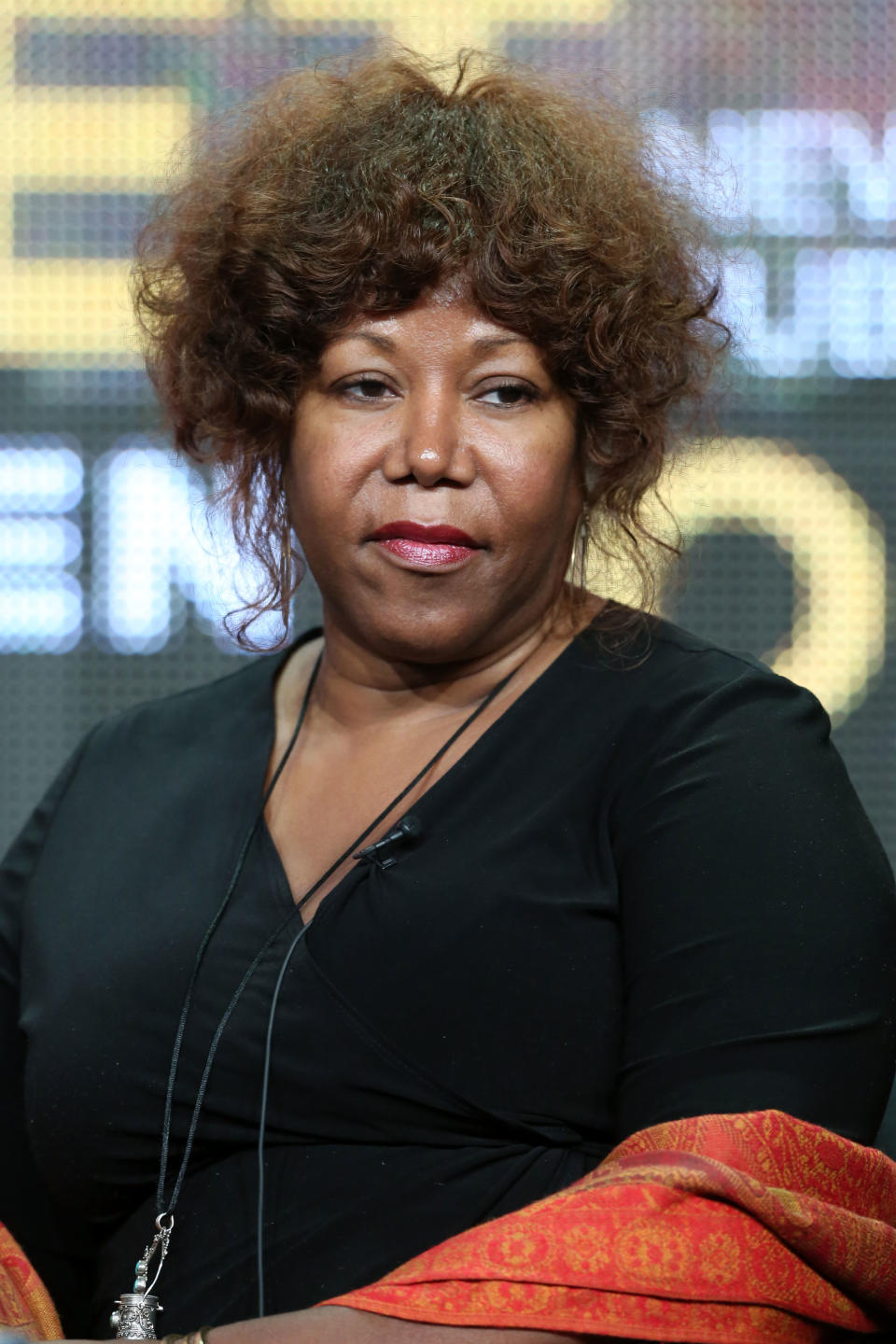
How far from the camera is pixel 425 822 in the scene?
122 cm

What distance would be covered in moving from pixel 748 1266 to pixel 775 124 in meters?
1.67

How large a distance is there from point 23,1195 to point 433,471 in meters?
0.71

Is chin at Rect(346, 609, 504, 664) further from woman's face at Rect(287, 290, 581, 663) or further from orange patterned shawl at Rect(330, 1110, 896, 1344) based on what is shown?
orange patterned shawl at Rect(330, 1110, 896, 1344)

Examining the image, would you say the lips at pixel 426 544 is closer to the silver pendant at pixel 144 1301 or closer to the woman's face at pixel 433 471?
the woman's face at pixel 433 471

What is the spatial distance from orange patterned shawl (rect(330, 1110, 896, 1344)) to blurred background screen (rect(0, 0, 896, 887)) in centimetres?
129

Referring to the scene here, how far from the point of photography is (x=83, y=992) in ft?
4.16

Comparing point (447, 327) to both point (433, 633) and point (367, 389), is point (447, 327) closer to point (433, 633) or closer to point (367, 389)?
point (367, 389)

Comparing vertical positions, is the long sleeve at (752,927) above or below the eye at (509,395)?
below

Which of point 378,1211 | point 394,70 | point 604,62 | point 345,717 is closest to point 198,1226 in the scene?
point 378,1211

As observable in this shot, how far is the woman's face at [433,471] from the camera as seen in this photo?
1.21m

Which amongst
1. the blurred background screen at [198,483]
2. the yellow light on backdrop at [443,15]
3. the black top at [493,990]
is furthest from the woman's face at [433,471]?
the yellow light on backdrop at [443,15]

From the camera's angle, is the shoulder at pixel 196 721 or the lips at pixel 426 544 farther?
the shoulder at pixel 196 721

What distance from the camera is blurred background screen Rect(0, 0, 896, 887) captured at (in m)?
2.17

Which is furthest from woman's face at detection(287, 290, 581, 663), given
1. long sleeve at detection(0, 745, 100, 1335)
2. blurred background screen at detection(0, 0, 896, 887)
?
blurred background screen at detection(0, 0, 896, 887)
